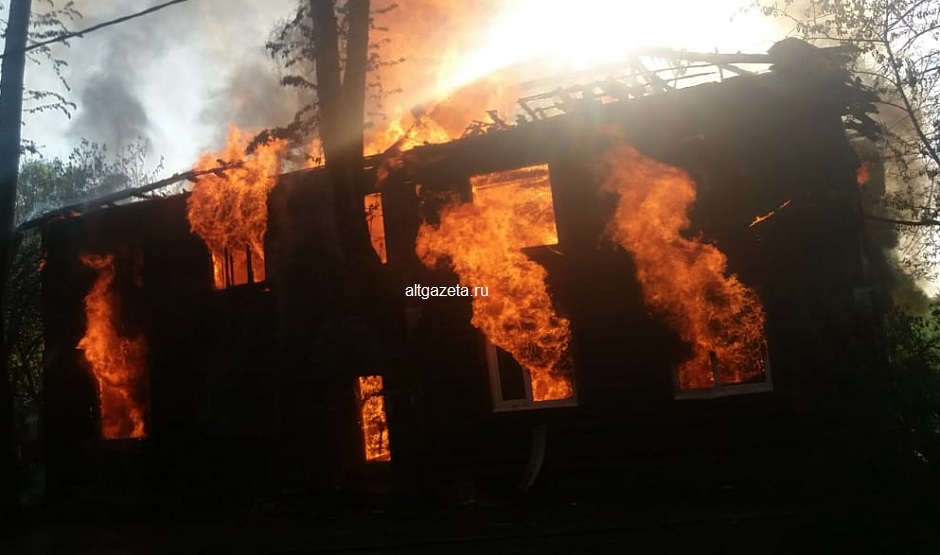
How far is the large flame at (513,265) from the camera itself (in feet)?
35.5

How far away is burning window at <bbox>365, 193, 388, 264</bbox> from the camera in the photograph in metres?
12.4

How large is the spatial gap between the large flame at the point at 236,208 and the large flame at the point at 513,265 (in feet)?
11.2

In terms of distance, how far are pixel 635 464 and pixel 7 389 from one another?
10.3 meters

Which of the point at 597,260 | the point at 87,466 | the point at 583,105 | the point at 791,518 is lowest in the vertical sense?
the point at 791,518

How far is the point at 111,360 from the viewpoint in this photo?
1398 centimetres

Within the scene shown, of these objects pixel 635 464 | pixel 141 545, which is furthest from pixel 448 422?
pixel 141 545

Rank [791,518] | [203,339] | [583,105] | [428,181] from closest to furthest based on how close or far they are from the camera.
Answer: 1. [791,518]
2. [583,105]
3. [428,181]
4. [203,339]

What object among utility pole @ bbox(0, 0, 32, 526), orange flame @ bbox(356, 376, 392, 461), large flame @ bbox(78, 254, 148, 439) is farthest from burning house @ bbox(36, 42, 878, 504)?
utility pole @ bbox(0, 0, 32, 526)

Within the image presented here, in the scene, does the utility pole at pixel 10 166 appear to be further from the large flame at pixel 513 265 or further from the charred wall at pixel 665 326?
the large flame at pixel 513 265

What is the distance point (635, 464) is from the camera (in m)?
10.3

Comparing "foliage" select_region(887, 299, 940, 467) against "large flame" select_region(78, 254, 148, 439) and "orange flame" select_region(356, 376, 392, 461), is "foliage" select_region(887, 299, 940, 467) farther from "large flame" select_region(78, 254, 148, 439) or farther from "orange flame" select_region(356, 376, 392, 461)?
"large flame" select_region(78, 254, 148, 439)

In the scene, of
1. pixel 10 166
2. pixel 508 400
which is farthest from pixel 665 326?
pixel 10 166

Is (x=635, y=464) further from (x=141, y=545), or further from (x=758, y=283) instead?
(x=141, y=545)

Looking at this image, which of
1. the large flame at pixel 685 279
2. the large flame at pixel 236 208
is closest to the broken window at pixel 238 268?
the large flame at pixel 236 208
